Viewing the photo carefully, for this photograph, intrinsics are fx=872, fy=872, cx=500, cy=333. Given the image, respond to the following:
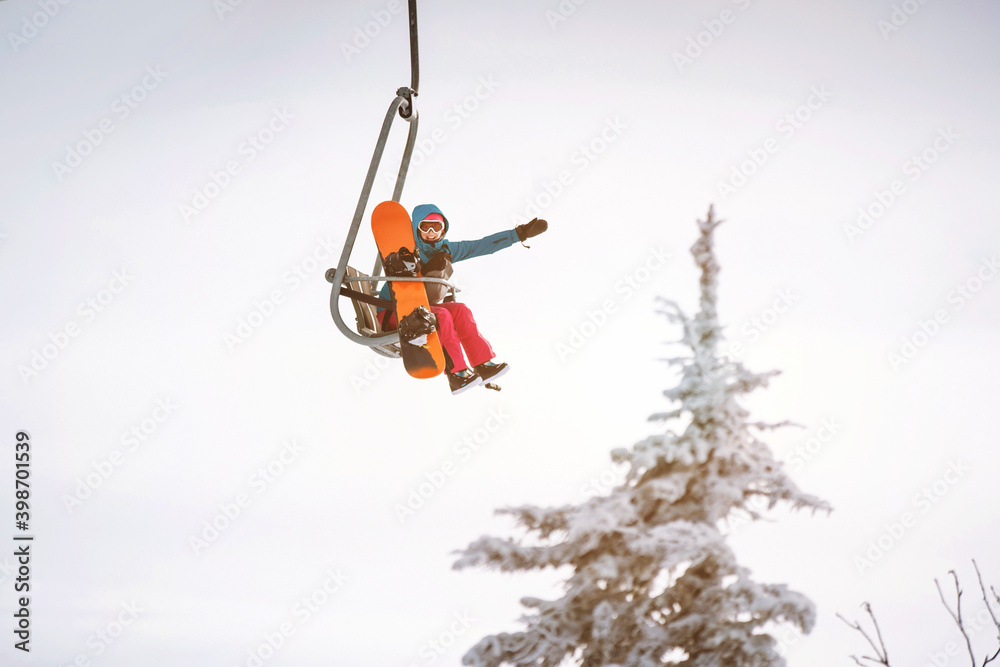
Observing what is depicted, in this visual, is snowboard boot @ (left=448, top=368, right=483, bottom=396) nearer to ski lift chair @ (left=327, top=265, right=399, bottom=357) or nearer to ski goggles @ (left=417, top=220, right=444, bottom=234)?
ski lift chair @ (left=327, top=265, right=399, bottom=357)

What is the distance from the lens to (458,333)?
3756 millimetres

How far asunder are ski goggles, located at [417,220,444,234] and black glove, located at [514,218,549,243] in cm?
34

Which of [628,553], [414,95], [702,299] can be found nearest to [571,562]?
[628,553]

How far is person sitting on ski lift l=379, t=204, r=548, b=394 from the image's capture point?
3670 mm

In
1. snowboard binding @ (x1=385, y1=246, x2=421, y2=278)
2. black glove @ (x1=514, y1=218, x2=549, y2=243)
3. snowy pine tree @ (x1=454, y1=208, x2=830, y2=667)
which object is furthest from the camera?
snowy pine tree @ (x1=454, y1=208, x2=830, y2=667)

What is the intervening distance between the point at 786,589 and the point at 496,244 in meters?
3.68

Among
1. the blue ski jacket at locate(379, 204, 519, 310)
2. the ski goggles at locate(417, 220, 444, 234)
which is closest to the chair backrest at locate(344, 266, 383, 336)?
the blue ski jacket at locate(379, 204, 519, 310)

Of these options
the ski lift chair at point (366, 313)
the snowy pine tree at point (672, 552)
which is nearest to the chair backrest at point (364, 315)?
the ski lift chair at point (366, 313)

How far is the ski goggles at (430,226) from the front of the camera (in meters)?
3.78

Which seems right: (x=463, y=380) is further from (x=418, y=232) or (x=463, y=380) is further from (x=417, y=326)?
(x=418, y=232)

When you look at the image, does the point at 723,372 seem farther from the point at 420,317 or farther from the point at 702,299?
the point at 420,317

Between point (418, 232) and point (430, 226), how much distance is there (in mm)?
59

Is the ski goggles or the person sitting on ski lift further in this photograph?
the ski goggles

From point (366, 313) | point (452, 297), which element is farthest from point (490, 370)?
point (366, 313)
